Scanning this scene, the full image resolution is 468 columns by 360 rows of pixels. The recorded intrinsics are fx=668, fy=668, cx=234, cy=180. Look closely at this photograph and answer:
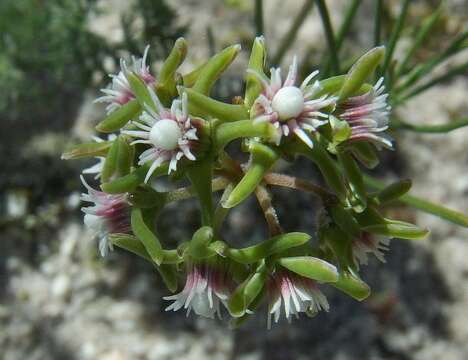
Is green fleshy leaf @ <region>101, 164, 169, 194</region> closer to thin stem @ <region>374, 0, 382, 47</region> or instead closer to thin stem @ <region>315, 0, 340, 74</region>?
thin stem @ <region>315, 0, 340, 74</region>

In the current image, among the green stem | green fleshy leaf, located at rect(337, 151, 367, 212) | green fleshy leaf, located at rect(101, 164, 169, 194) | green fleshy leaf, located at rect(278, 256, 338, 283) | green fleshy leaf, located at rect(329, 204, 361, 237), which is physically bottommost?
green fleshy leaf, located at rect(278, 256, 338, 283)

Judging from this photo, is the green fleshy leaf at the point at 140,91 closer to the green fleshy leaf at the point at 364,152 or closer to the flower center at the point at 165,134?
the flower center at the point at 165,134

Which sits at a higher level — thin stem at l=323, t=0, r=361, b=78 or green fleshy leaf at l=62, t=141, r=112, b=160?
thin stem at l=323, t=0, r=361, b=78

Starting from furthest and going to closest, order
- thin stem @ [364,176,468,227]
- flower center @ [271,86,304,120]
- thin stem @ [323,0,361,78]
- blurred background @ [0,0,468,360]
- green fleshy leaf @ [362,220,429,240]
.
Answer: blurred background @ [0,0,468,360] < thin stem @ [323,0,361,78] < thin stem @ [364,176,468,227] < green fleshy leaf @ [362,220,429,240] < flower center @ [271,86,304,120]

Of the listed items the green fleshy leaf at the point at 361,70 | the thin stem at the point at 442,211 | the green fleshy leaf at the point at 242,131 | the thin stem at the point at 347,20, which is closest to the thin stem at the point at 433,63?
the thin stem at the point at 347,20

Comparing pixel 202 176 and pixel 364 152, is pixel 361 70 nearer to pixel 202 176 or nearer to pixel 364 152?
pixel 364 152

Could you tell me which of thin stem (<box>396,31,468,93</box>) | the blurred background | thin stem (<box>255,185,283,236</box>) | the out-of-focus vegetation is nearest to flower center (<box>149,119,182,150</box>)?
thin stem (<box>255,185,283,236</box>)

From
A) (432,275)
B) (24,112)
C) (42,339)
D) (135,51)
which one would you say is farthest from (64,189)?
(432,275)
